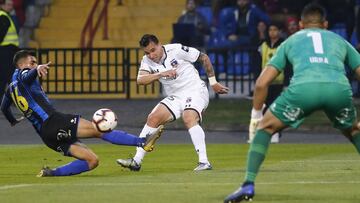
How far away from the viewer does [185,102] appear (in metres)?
20.3

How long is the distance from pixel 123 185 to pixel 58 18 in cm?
2341

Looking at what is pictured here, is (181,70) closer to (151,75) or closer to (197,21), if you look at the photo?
(151,75)

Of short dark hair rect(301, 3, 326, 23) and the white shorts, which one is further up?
short dark hair rect(301, 3, 326, 23)

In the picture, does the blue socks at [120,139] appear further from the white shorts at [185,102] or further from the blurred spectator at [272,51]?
the blurred spectator at [272,51]

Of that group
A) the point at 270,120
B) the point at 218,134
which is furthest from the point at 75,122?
the point at 218,134

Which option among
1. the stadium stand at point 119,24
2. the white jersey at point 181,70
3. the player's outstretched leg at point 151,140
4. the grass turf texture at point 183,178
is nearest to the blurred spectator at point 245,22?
the stadium stand at point 119,24

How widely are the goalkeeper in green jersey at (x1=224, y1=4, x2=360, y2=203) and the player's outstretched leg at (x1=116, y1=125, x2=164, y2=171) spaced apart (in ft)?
15.9

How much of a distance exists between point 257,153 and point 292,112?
523 mm

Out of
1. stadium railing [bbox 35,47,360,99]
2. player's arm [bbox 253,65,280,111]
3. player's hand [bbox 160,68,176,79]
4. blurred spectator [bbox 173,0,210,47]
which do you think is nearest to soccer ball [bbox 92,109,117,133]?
player's hand [bbox 160,68,176,79]

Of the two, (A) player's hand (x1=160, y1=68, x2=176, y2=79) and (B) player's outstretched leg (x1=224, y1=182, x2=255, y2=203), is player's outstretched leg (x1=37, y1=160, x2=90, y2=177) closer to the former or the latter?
(A) player's hand (x1=160, y1=68, x2=176, y2=79)

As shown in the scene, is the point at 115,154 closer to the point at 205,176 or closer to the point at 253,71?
the point at 205,176

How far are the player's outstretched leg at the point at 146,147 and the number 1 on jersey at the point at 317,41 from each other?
5048 mm

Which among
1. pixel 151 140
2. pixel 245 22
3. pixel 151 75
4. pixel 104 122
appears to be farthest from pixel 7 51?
pixel 104 122

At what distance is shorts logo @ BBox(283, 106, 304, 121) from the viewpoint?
14.0m
